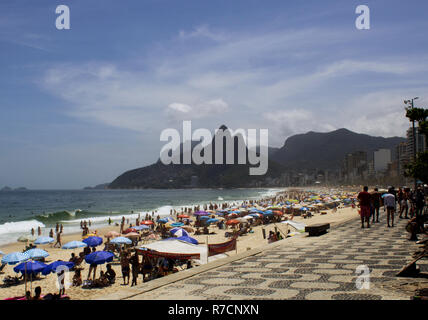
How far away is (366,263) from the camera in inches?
247

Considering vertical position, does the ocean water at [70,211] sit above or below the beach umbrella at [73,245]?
below

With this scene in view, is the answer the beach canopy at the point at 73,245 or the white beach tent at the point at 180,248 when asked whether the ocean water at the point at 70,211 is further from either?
the white beach tent at the point at 180,248

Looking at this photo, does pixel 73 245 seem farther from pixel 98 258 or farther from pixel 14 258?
pixel 98 258

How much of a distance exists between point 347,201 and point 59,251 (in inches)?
1579

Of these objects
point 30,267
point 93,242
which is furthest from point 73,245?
point 30,267

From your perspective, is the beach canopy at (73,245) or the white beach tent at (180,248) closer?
the white beach tent at (180,248)

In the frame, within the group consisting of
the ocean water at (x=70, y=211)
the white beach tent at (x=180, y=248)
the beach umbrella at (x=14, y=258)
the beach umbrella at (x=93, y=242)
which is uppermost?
the white beach tent at (x=180, y=248)

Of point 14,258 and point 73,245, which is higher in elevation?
point 14,258

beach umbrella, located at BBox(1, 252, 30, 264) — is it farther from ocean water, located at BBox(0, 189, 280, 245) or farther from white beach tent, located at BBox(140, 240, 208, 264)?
ocean water, located at BBox(0, 189, 280, 245)

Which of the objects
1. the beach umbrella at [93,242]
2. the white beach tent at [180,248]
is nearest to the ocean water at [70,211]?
the beach umbrella at [93,242]
